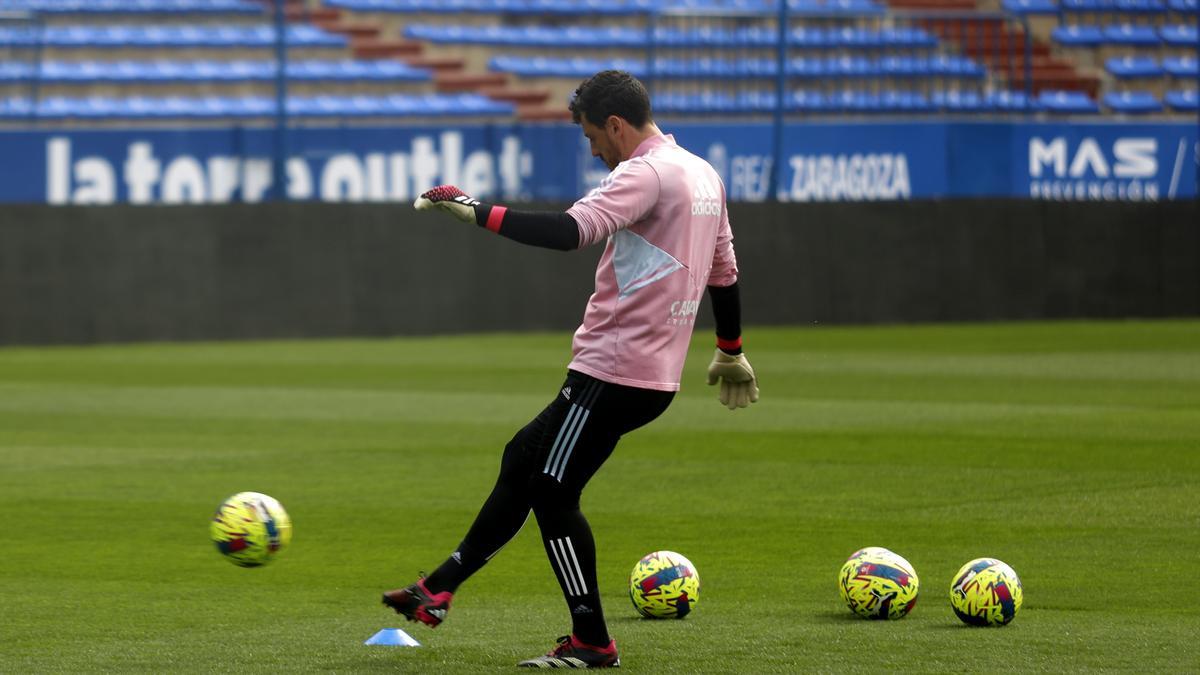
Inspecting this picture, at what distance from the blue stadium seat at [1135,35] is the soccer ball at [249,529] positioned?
25.2 m

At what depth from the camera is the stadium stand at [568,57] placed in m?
26.9

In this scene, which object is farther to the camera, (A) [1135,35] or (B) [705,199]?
(A) [1135,35]

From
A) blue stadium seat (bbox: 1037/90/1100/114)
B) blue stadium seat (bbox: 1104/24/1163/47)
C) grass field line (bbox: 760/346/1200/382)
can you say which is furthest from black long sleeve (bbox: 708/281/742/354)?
blue stadium seat (bbox: 1104/24/1163/47)

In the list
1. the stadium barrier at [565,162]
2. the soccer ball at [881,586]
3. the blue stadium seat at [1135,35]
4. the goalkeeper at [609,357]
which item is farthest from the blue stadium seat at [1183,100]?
the goalkeeper at [609,357]

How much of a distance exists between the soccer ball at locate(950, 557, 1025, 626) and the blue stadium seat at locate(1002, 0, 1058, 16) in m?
25.5

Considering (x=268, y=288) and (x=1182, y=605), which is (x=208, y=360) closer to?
(x=268, y=288)

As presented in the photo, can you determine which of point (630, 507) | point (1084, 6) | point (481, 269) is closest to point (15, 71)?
point (481, 269)

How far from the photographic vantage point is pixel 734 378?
7.32 metres

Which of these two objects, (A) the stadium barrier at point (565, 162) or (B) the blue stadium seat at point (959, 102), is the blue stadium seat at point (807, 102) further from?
(B) the blue stadium seat at point (959, 102)

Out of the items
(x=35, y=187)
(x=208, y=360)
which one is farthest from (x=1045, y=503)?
(x=35, y=187)

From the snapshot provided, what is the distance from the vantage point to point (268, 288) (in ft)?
76.3

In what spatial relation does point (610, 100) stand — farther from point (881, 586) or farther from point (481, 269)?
point (481, 269)

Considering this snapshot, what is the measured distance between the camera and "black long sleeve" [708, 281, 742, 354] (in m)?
7.20

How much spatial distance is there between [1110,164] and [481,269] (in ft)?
28.6
